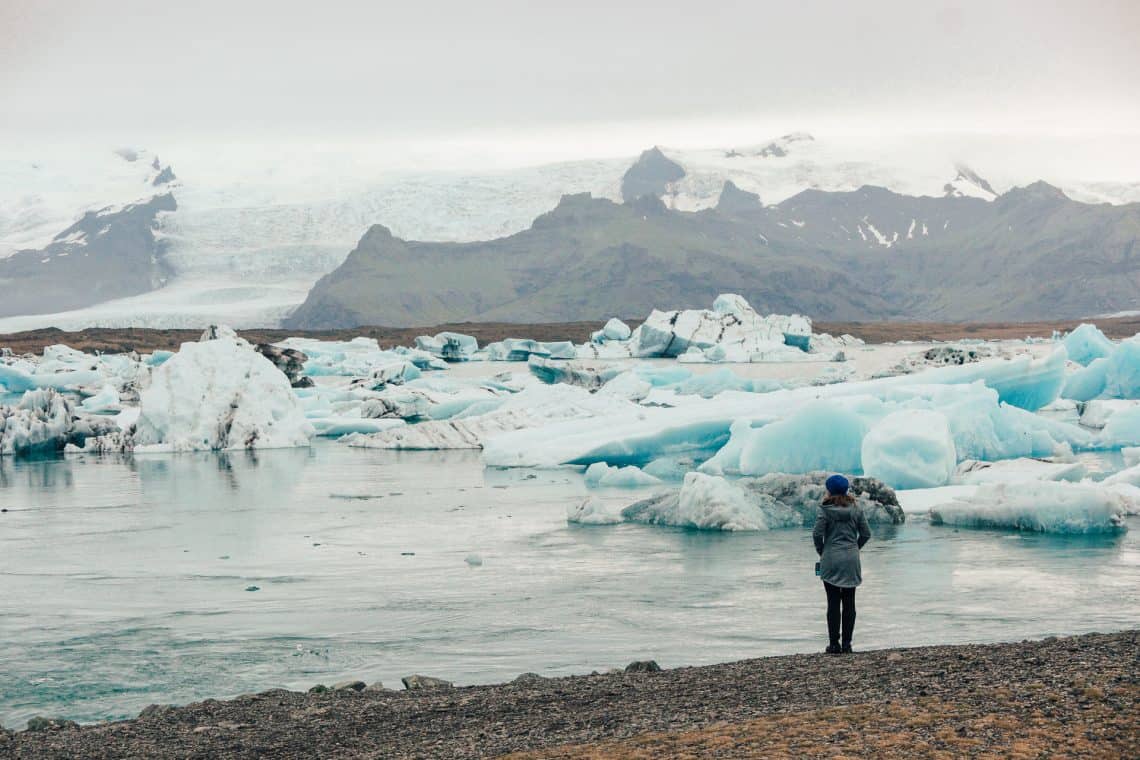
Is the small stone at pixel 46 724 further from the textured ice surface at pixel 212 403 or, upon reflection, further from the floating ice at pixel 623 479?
the textured ice surface at pixel 212 403

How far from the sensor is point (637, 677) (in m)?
8.70

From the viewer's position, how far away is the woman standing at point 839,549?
9016 millimetres

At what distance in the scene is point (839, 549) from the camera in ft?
29.7

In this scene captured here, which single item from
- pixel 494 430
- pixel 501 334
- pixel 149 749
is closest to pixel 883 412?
pixel 494 430

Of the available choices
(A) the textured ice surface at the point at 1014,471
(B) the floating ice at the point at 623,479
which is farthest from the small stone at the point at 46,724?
(B) the floating ice at the point at 623,479

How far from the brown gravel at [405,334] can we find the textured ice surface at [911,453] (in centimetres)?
6738

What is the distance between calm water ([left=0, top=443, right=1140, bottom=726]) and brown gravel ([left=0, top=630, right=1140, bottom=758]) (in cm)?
112

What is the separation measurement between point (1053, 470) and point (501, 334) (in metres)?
92.1

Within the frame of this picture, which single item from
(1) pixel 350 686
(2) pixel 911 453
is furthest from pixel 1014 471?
(1) pixel 350 686

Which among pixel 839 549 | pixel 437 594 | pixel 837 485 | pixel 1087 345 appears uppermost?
pixel 837 485

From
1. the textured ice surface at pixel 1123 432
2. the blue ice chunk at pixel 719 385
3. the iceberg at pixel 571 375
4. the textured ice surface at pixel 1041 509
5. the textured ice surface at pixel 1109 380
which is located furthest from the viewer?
the iceberg at pixel 571 375

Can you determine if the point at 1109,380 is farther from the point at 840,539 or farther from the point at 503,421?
the point at 840,539

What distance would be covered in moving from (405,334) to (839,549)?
331 ft

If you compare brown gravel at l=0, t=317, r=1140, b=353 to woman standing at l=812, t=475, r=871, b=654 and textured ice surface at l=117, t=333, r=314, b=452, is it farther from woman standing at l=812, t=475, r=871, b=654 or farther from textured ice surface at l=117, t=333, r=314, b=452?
woman standing at l=812, t=475, r=871, b=654
